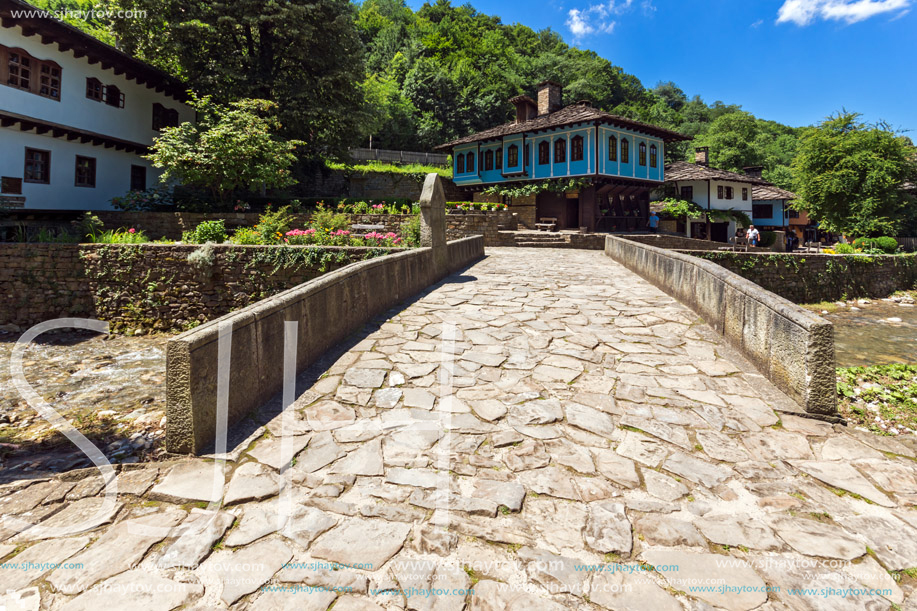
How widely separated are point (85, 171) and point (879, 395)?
82.2ft

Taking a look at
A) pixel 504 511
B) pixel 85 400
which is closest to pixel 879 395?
pixel 504 511

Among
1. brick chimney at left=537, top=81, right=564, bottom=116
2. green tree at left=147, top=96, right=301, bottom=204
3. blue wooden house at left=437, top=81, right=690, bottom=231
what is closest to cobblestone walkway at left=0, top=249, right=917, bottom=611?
green tree at left=147, top=96, right=301, bottom=204

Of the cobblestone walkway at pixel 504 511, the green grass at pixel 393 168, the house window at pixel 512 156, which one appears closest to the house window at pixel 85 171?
the green grass at pixel 393 168

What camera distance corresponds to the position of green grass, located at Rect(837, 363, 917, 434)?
4.79 metres

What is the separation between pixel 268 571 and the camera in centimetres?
213

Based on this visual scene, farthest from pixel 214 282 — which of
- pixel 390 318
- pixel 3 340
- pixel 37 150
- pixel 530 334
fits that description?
pixel 37 150

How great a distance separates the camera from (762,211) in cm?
4012

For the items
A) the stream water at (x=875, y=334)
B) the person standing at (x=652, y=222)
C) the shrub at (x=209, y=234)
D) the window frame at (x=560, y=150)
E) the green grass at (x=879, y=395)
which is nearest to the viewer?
the green grass at (x=879, y=395)

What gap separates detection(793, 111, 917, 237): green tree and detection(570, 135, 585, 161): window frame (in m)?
16.5

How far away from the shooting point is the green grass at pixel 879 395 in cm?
479

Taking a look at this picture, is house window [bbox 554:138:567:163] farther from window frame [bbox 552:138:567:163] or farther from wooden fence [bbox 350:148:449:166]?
wooden fence [bbox 350:148:449:166]

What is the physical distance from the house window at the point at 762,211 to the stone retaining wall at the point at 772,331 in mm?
40776

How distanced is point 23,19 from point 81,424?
58.3 ft

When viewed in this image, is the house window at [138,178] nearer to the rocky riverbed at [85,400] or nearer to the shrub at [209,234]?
the shrub at [209,234]
